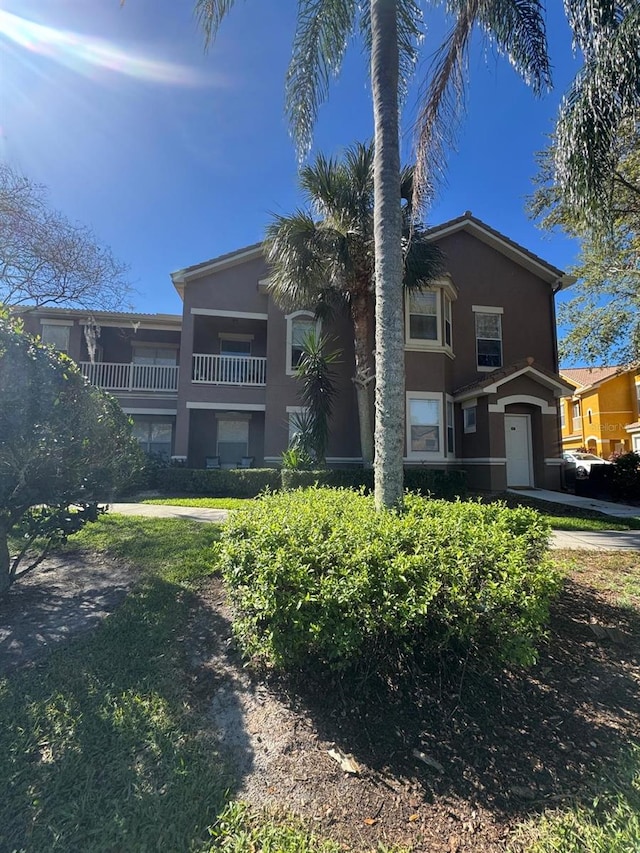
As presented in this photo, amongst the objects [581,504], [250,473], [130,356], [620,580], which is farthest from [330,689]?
[130,356]

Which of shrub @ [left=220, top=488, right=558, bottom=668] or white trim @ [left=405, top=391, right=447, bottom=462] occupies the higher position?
white trim @ [left=405, top=391, right=447, bottom=462]

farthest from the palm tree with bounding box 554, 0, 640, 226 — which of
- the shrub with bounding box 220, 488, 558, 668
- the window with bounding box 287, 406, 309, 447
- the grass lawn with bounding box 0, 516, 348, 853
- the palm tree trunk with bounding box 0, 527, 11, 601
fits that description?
the palm tree trunk with bounding box 0, 527, 11, 601

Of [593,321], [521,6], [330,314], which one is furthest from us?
[593,321]

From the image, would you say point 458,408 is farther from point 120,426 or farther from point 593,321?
point 120,426

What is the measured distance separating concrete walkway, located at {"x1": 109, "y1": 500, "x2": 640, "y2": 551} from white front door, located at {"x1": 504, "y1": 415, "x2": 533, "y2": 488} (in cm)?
638

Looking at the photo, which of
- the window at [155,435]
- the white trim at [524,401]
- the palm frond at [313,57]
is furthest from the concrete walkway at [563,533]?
the window at [155,435]

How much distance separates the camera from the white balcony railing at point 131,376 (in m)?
16.5

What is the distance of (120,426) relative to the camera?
5242 mm

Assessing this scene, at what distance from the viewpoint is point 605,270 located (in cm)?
1384

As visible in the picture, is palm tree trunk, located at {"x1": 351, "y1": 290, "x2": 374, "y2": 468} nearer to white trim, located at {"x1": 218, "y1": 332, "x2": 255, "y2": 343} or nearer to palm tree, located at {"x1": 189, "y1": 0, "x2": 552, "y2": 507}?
palm tree, located at {"x1": 189, "y1": 0, "x2": 552, "y2": 507}

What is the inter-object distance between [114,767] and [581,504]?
1245 centimetres

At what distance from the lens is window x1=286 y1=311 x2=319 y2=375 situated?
1501cm

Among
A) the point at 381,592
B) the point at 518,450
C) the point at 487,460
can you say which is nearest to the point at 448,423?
the point at 487,460

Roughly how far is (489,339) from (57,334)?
18.1m
